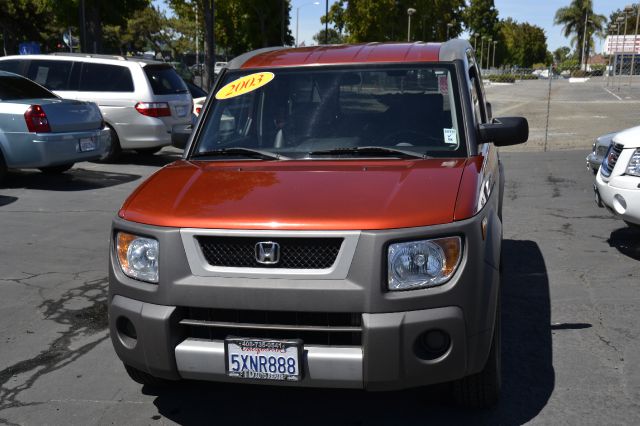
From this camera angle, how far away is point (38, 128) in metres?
10.1

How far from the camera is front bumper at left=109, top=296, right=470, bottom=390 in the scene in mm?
3008

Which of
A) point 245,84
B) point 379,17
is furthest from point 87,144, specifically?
point 379,17

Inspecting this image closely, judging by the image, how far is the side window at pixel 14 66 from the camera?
13336 millimetres

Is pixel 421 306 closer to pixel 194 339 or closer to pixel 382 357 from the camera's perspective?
pixel 382 357

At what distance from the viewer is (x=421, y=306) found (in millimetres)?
3037

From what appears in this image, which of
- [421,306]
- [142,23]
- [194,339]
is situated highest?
[142,23]

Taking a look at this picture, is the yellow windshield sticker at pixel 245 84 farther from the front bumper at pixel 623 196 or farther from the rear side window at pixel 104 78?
the rear side window at pixel 104 78

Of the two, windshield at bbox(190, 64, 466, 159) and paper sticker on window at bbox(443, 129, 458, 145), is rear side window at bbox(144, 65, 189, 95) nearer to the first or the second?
windshield at bbox(190, 64, 466, 159)

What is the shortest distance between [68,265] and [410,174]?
13.3 feet

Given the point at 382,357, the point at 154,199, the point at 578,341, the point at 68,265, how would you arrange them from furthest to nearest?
1. the point at 68,265
2. the point at 578,341
3. the point at 154,199
4. the point at 382,357

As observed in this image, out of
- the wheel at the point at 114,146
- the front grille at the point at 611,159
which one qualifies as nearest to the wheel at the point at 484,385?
the front grille at the point at 611,159

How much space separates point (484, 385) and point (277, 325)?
3.67 ft

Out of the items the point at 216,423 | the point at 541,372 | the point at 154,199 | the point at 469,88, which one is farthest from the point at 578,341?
the point at 154,199

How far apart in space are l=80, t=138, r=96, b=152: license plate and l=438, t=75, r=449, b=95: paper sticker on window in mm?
7557
